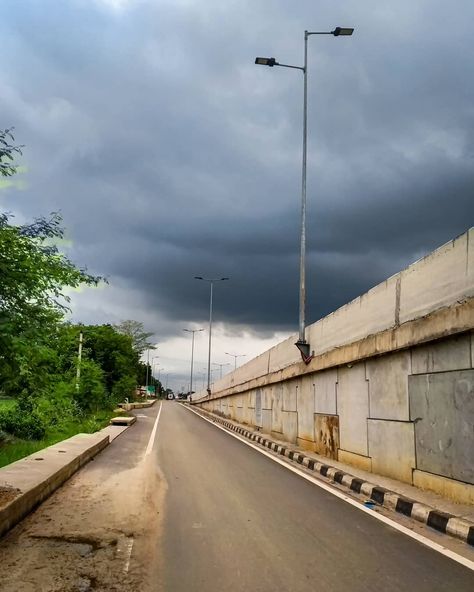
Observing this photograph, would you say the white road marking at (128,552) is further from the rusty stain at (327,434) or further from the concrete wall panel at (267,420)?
the concrete wall panel at (267,420)

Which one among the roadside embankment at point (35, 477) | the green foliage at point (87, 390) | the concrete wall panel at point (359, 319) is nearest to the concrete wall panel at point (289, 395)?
the concrete wall panel at point (359, 319)

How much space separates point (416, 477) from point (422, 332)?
7.75 ft

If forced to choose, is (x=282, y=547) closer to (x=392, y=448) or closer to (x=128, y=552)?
(x=128, y=552)

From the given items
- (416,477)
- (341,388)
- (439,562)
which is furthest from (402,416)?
(439,562)

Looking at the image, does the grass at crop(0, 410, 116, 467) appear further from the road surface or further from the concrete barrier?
the road surface

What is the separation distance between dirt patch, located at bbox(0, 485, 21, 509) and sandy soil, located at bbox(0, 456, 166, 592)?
33 centimetres

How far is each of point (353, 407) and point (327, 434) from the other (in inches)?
87.7

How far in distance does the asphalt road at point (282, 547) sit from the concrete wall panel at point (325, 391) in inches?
161

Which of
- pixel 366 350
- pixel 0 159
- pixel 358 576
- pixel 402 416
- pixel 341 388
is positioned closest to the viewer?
pixel 358 576

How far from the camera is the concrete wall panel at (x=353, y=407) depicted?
11.4 m

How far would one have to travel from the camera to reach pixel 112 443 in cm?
1781

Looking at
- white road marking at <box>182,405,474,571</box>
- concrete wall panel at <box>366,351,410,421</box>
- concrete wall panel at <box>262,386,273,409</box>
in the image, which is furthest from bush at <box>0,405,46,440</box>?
concrete wall panel at <box>366,351,410,421</box>

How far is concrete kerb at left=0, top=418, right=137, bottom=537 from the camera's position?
6.58 metres

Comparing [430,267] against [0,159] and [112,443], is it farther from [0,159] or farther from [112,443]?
[112,443]
